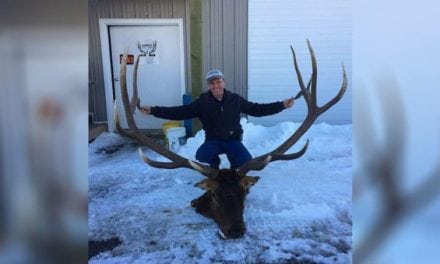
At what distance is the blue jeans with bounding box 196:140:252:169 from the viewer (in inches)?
174

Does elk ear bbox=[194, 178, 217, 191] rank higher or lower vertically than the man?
lower

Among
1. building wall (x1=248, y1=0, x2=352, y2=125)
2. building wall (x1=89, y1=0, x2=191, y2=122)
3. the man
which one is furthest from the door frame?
the man

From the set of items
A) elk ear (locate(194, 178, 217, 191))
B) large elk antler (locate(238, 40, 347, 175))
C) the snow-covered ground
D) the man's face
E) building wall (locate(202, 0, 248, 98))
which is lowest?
the snow-covered ground

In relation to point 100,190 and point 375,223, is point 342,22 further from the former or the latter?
point 375,223

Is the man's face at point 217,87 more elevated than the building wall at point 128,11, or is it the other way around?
the building wall at point 128,11

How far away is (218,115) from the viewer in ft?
15.0

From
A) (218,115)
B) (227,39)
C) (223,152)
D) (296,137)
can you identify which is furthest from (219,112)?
(227,39)

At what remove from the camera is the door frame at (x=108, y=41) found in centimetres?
803

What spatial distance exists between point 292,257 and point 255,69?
5493 millimetres

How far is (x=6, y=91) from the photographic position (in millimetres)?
805

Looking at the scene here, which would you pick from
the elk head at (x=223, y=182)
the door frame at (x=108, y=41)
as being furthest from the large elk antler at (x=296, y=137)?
the door frame at (x=108, y=41)

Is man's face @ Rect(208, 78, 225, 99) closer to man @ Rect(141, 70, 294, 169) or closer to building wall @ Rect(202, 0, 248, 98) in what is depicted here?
man @ Rect(141, 70, 294, 169)

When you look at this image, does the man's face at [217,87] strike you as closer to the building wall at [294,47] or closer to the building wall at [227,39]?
the building wall at [227,39]

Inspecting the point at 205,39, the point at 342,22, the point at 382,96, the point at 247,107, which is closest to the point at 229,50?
the point at 205,39
